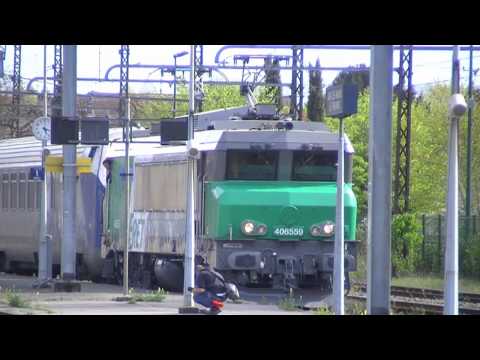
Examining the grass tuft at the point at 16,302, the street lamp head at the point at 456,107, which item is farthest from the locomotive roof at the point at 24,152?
the street lamp head at the point at 456,107

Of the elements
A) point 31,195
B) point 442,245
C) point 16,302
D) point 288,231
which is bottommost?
point 16,302

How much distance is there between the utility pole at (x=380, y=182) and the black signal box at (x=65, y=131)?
34.6ft

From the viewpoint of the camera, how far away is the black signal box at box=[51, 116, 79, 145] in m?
23.6

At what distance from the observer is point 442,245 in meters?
37.7

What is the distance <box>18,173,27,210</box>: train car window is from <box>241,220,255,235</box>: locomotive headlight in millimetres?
11233

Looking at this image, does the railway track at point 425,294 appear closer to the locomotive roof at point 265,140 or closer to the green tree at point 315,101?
the locomotive roof at point 265,140

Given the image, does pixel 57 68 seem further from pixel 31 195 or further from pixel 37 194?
pixel 37 194

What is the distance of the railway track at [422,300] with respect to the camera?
74.1 feet

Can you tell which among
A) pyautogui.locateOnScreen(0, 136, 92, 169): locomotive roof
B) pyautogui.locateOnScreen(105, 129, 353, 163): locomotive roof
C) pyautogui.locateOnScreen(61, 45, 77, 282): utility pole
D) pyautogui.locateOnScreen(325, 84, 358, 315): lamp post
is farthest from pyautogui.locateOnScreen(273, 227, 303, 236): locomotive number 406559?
pyautogui.locateOnScreen(0, 136, 92, 169): locomotive roof

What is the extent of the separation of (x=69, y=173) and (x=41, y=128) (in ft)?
6.95

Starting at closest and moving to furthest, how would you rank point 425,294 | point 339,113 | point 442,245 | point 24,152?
1. point 339,113
2. point 425,294
3. point 24,152
4. point 442,245

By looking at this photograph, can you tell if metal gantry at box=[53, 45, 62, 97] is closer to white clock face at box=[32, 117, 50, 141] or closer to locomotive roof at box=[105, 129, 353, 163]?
white clock face at box=[32, 117, 50, 141]

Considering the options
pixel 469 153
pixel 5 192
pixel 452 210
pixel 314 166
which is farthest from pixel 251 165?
pixel 469 153
